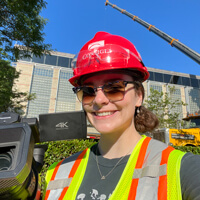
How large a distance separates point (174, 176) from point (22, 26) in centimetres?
707

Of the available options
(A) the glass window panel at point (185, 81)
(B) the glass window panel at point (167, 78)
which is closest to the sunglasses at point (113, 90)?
(B) the glass window panel at point (167, 78)

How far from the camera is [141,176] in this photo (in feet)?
3.29

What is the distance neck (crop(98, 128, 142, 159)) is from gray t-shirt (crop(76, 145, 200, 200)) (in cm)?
5

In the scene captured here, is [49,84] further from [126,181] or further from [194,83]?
[126,181]

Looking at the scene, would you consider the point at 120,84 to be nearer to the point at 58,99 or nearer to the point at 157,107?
the point at 157,107

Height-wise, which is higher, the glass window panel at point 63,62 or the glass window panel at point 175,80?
the glass window panel at point 63,62

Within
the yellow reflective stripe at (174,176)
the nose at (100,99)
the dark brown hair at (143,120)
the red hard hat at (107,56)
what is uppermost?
the red hard hat at (107,56)

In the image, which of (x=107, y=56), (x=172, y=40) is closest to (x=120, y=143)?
(x=107, y=56)

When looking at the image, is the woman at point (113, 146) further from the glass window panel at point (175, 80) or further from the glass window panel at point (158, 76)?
the glass window panel at point (175, 80)

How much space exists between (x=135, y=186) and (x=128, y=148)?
13.4 inches

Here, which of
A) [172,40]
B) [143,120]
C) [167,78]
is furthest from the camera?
[167,78]

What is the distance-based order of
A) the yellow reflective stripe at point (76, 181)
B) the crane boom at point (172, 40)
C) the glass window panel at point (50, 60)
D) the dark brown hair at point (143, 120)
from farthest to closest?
the glass window panel at point (50, 60)
the crane boom at point (172, 40)
the dark brown hair at point (143, 120)
the yellow reflective stripe at point (76, 181)

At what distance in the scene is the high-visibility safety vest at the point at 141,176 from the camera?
881mm

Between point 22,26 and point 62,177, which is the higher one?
point 22,26
